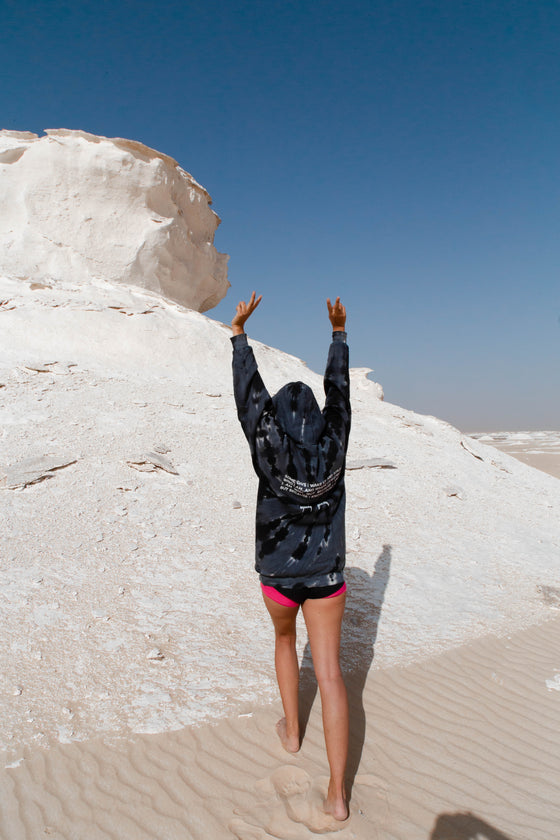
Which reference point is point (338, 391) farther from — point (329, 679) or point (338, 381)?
point (329, 679)

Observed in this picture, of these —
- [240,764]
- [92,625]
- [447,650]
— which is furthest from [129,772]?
[447,650]

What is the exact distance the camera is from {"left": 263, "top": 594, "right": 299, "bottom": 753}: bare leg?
7.77 ft

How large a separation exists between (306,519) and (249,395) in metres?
0.61

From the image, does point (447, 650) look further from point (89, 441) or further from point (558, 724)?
point (89, 441)

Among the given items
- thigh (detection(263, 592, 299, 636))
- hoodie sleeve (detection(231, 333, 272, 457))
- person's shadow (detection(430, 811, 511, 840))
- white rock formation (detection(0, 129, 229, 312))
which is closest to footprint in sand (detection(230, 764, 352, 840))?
person's shadow (detection(430, 811, 511, 840))

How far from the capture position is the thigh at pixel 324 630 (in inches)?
88.3

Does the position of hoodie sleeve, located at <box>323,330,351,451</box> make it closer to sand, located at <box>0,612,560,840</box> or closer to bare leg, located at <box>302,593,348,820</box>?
bare leg, located at <box>302,593,348,820</box>

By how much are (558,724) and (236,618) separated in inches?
94.8

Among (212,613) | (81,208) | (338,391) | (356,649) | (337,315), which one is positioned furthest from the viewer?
(81,208)

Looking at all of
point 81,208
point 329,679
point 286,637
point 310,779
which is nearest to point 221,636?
point 310,779

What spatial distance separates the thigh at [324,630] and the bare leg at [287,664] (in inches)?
3.9

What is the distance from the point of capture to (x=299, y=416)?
88.0 inches

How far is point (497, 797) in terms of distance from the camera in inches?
102

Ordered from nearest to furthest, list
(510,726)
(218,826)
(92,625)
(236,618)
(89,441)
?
(218,826) < (510,726) < (92,625) < (236,618) < (89,441)
